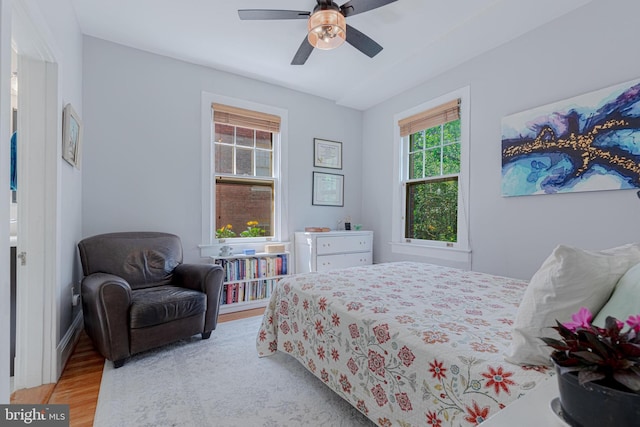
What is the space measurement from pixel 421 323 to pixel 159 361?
1952mm

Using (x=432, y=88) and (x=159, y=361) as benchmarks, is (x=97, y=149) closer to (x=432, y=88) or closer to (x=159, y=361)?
(x=159, y=361)

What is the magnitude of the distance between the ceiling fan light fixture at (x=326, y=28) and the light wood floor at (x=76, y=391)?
8.97 feet

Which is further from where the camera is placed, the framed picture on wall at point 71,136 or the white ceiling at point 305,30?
the white ceiling at point 305,30

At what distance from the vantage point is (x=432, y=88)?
3.59 m

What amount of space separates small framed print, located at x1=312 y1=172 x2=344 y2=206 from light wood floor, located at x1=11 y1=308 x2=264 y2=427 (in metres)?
2.87

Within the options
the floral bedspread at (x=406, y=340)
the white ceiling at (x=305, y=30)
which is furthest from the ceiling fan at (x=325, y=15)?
the floral bedspread at (x=406, y=340)

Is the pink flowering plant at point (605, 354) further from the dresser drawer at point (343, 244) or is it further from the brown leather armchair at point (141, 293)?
the dresser drawer at point (343, 244)

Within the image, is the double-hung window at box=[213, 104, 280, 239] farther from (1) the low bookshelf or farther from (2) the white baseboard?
(2) the white baseboard

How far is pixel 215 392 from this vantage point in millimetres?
1857

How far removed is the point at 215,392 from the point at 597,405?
1906 mm

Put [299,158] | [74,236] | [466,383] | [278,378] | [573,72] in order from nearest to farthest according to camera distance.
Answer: [466,383] < [278,378] < [573,72] < [74,236] < [299,158]

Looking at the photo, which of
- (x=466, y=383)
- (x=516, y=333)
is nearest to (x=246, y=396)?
(x=466, y=383)

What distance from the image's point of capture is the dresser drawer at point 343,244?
3713 millimetres

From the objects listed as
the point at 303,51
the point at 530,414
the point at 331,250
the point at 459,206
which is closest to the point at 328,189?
the point at 331,250
